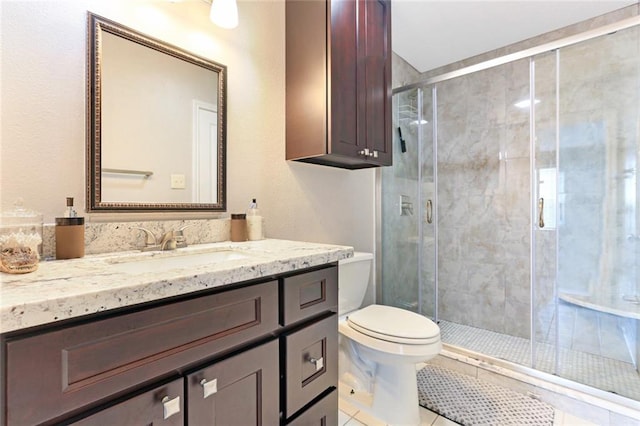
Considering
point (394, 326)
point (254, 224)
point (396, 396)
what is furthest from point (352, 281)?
point (254, 224)

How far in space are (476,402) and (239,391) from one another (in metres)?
1.55

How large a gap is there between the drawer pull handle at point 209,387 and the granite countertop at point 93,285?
214 millimetres

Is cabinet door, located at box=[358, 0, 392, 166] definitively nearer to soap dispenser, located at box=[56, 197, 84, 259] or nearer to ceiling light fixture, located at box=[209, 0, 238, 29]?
ceiling light fixture, located at box=[209, 0, 238, 29]

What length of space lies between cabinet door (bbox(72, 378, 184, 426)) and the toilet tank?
119 centimetres

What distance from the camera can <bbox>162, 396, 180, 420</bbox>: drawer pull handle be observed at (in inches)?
23.6

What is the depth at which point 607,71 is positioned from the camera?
6.77 feet

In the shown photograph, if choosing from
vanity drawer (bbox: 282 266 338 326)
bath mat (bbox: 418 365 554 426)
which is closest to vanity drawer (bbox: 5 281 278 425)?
vanity drawer (bbox: 282 266 338 326)

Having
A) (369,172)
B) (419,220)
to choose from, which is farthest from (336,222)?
(419,220)

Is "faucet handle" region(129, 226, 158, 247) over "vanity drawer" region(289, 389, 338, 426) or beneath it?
over

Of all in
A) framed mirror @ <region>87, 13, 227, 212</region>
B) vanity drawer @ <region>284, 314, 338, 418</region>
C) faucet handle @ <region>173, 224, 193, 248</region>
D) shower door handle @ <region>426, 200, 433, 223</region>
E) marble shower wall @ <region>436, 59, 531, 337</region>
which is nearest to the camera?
vanity drawer @ <region>284, 314, 338, 418</region>

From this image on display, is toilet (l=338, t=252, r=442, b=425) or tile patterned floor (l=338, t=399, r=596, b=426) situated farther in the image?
tile patterned floor (l=338, t=399, r=596, b=426)

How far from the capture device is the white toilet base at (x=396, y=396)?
4.90 ft

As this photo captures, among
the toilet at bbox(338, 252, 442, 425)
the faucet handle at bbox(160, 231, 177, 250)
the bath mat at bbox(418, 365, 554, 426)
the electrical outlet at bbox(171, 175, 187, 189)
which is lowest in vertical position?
the bath mat at bbox(418, 365, 554, 426)

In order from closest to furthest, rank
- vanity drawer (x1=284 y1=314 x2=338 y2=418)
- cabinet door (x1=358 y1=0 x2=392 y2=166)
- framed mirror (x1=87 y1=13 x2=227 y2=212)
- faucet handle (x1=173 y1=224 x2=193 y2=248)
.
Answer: vanity drawer (x1=284 y1=314 x2=338 y2=418) < framed mirror (x1=87 y1=13 x2=227 y2=212) < faucet handle (x1=173 y1=224 x2=193 y2=248) < cabinet door (x1=358 y1=0 x2=392 y2=166)
